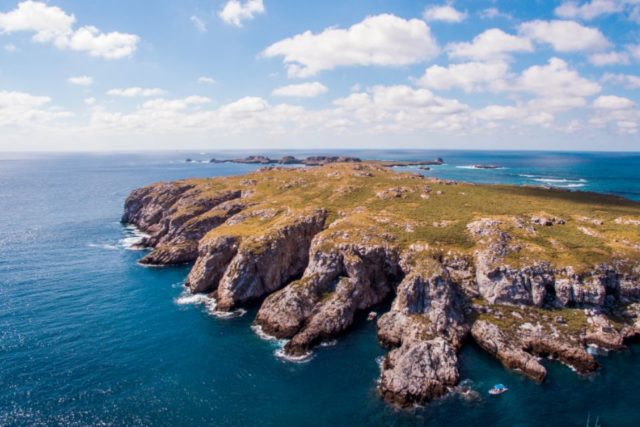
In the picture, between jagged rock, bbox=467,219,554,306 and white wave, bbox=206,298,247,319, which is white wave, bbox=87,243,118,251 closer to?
white wave, bbox=206,298,247,319

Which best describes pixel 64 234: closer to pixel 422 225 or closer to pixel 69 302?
pixel 69 302

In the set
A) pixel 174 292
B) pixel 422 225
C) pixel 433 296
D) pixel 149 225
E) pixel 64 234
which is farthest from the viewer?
pixel 149 225

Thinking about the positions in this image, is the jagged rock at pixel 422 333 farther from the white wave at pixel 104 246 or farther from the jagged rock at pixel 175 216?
the white wave at pixel 104 246

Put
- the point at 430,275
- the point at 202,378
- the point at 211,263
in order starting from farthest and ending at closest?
the point at 211,263 → the point at 430,275 → the point at 202,378

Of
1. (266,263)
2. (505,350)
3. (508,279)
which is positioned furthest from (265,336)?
(508,279)

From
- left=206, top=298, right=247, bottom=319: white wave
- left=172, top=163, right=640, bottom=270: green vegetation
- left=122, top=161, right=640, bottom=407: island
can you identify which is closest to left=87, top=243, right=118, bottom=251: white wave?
left=122, top=161, right=640, bottom=407: island

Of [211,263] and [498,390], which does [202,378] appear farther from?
[498,390]

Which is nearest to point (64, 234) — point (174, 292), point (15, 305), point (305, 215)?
point (15, 305)
